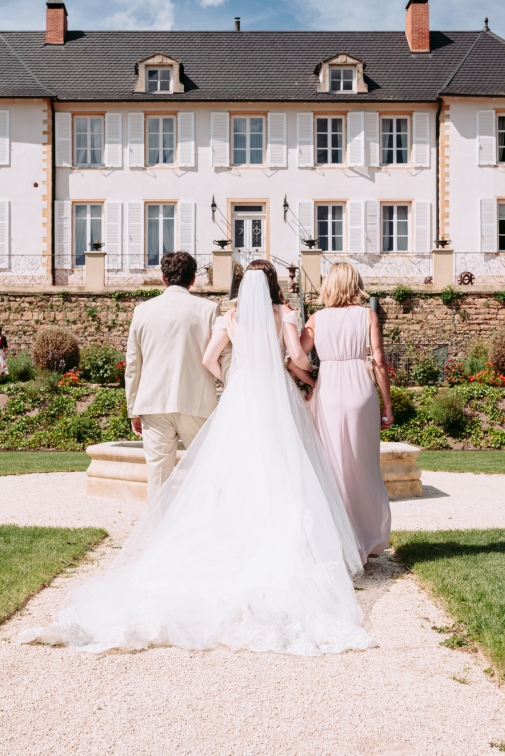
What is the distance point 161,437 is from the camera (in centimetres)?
511

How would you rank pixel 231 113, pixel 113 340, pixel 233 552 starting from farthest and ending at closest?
pixel 231 113
pixel 113 340
pixel 233 552

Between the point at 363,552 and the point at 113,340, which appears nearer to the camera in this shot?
the point at 363,552

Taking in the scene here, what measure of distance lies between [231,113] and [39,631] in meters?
23.5

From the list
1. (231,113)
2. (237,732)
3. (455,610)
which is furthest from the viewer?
(231,113)

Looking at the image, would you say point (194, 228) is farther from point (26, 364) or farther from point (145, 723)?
point (145, 723)

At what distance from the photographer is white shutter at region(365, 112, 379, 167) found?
25047 millimetres

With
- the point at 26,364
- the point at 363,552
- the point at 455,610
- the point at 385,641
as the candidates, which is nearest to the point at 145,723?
the point at 385,641

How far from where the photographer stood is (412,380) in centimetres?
1869

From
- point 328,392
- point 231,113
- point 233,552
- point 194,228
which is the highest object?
A: point 231,113

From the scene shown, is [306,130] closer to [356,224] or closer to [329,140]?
[329,140]

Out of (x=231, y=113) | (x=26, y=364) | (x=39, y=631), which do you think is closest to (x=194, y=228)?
(x=231, y=113)

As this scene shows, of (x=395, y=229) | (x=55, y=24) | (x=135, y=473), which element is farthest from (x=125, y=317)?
(x=135, y=473)

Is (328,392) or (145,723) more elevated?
(328,392)

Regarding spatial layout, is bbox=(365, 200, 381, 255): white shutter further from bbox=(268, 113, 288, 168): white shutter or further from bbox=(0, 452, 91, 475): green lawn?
bbox=(0, 452, 91, 475): green lawn
